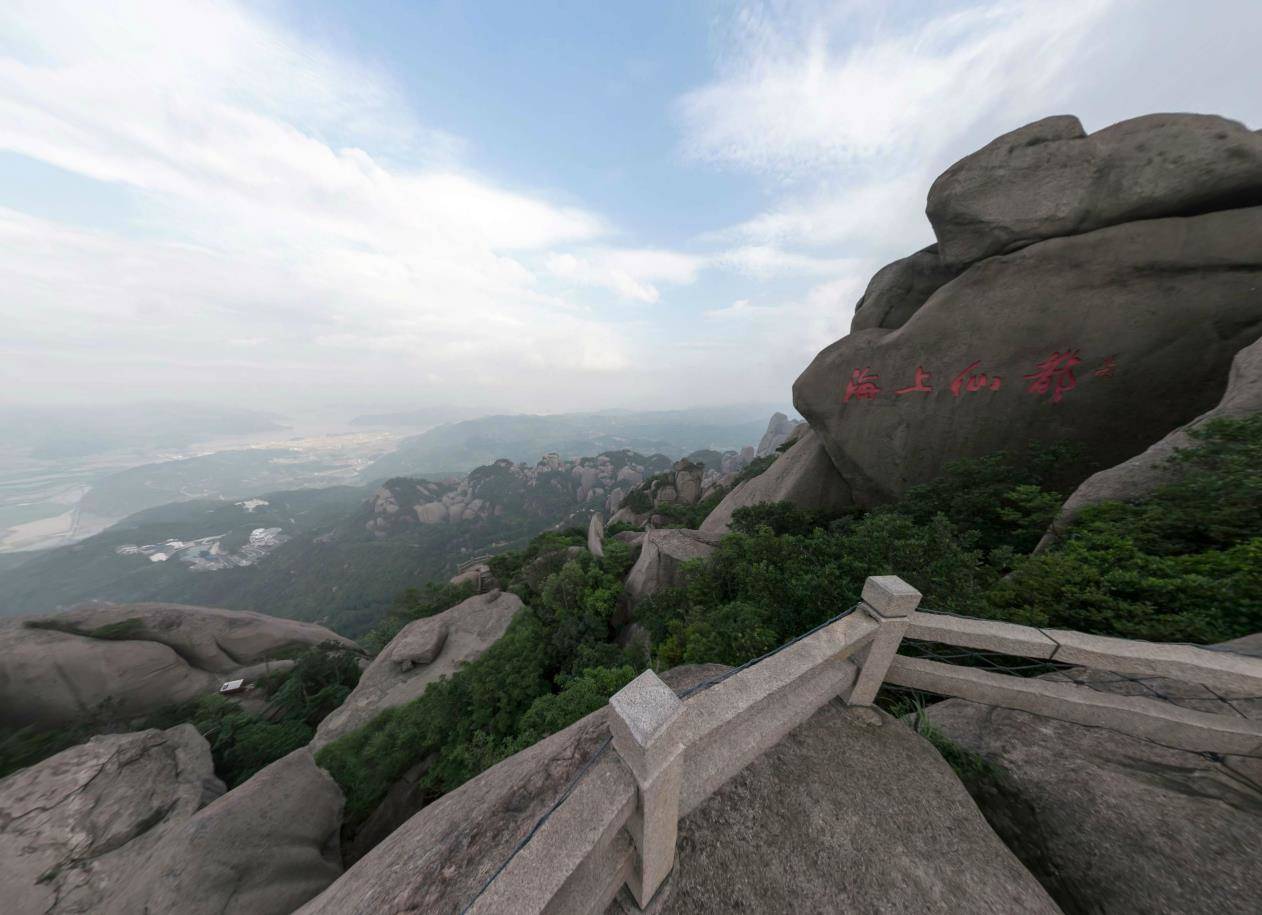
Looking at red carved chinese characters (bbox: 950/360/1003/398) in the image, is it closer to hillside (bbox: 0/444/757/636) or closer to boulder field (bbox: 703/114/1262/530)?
boulder field (bbox: 703/114/1262/530)

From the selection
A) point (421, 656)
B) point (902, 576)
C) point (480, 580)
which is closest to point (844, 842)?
point (902, 576)

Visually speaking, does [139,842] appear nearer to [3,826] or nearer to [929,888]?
[3,826]

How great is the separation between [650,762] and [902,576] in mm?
6038

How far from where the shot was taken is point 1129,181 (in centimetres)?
789

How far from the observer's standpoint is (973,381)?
959cm

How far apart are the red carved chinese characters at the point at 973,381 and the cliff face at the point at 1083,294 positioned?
3 cm

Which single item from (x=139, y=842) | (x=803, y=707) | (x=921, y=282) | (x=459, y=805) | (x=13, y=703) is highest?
(x=921, y=282)

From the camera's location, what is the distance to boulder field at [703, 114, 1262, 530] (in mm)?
7527

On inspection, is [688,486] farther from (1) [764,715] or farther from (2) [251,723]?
(1) [764,715]

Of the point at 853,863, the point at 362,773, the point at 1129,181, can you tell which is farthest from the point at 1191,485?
the point at 362,773

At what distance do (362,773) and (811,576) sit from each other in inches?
428

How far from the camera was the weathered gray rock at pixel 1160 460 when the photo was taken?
5.77 m

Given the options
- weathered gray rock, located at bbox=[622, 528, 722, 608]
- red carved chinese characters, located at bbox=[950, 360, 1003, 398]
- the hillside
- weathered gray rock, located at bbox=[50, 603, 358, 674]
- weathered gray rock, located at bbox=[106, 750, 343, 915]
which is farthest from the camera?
the hillside

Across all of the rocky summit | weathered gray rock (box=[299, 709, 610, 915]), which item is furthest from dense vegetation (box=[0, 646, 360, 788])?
weathered gray rock (box=[299, 709, 610, 915])
